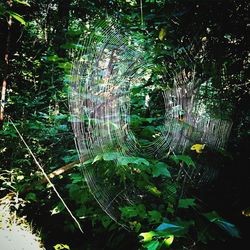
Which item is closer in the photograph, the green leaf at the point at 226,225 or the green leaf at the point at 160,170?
the green leaf at the point at 226,225

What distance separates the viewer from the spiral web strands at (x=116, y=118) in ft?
7.06

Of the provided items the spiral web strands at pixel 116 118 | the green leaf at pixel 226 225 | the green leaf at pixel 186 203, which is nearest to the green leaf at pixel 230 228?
the green leaf at pixel 226 225

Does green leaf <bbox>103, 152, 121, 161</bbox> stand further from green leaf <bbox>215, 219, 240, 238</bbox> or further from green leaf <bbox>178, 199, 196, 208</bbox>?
green leaf <bbox>215, 219, 240, 238</bbox>

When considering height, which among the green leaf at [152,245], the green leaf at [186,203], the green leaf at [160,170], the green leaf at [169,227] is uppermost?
the green leaf at [160,170]

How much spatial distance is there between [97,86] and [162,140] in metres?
0.78

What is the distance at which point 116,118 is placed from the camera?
225 centimetres

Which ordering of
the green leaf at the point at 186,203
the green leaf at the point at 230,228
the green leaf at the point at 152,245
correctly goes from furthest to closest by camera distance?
the green leaf at the point at 186,203
the green leaf at the point at 230,228
the green leaf at the point at 152,245

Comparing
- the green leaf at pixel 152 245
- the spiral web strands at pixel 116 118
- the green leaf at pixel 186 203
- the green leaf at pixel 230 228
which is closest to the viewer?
the green leaf at pixel 152 245

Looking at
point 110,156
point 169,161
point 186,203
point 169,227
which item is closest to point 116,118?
Answer: point 110,156

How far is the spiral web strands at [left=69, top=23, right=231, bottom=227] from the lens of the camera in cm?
215

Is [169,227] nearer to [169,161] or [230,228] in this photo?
[230,228]

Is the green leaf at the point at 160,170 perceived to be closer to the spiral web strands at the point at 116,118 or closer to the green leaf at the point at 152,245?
the spiral web strands at the point at 116,118

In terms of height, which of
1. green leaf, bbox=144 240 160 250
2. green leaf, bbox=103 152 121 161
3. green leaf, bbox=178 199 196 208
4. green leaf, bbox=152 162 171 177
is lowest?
green leaf, bbox=144 240 160 250

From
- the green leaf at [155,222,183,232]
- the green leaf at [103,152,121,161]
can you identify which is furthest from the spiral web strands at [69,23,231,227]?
the green leaf at [155,222,183,232]
